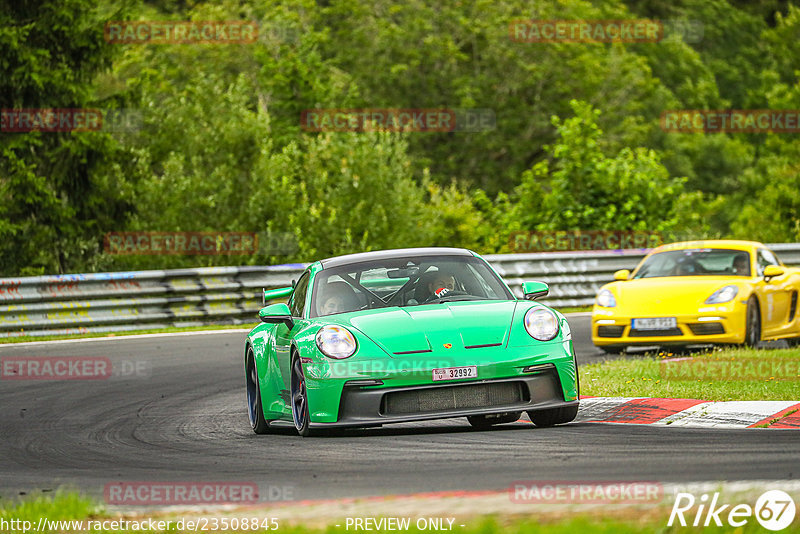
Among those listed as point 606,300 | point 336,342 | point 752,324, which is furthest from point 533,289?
point 752,324

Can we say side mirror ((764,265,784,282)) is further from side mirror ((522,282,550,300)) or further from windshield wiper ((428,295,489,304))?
windshield wiper ((428,295,489,304))

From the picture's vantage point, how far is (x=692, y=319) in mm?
14648

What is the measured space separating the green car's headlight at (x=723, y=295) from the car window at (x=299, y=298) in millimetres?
6012

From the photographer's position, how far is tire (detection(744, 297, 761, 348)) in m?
14.8

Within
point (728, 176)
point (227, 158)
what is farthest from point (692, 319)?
point (728, 176)

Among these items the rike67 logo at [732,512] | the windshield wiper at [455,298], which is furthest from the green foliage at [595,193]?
the rike67 logo at [732,512]

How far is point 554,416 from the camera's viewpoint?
29.4 feet

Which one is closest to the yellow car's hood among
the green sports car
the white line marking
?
the green sports car

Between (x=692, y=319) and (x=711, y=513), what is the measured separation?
9.73m

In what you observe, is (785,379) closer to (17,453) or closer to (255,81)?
(17,453)

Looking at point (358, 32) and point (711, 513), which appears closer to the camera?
point (711, 513)

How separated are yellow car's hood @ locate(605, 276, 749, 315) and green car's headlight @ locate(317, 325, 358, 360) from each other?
686 cm

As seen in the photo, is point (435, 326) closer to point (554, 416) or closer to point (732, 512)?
point (554, 416)

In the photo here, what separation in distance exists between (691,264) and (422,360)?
8.32 m
